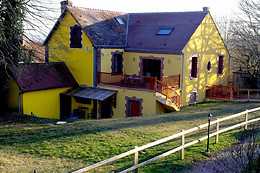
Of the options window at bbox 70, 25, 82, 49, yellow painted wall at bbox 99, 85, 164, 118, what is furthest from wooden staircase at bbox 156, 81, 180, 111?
window at bbox 70, 25, 82, 49

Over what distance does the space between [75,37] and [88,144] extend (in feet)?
46.5

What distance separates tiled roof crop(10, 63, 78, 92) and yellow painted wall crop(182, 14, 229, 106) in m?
8.37

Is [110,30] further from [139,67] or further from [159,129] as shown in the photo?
[159,129]

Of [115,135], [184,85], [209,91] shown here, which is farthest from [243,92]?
[115,135]

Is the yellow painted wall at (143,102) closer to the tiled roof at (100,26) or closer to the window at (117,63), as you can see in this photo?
the window at (117,63)

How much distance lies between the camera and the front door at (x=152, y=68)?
75.3ft

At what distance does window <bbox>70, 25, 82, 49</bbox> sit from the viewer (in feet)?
76.5

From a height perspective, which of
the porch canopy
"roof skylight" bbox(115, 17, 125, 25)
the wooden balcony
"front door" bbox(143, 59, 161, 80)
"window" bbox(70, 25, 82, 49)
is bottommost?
the porch canopy

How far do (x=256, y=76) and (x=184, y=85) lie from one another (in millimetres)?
8072

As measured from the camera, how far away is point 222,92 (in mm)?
23953

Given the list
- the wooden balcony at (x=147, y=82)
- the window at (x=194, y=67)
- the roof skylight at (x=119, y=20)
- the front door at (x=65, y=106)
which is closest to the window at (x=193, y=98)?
the window at (x=194, y=67)

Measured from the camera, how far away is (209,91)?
24.9 metres

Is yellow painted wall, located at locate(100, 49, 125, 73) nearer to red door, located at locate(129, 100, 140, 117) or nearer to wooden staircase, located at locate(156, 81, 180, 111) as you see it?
red door, located at locate(129, 100, 140, 117)

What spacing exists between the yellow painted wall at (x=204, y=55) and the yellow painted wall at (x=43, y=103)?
901 centimetres
